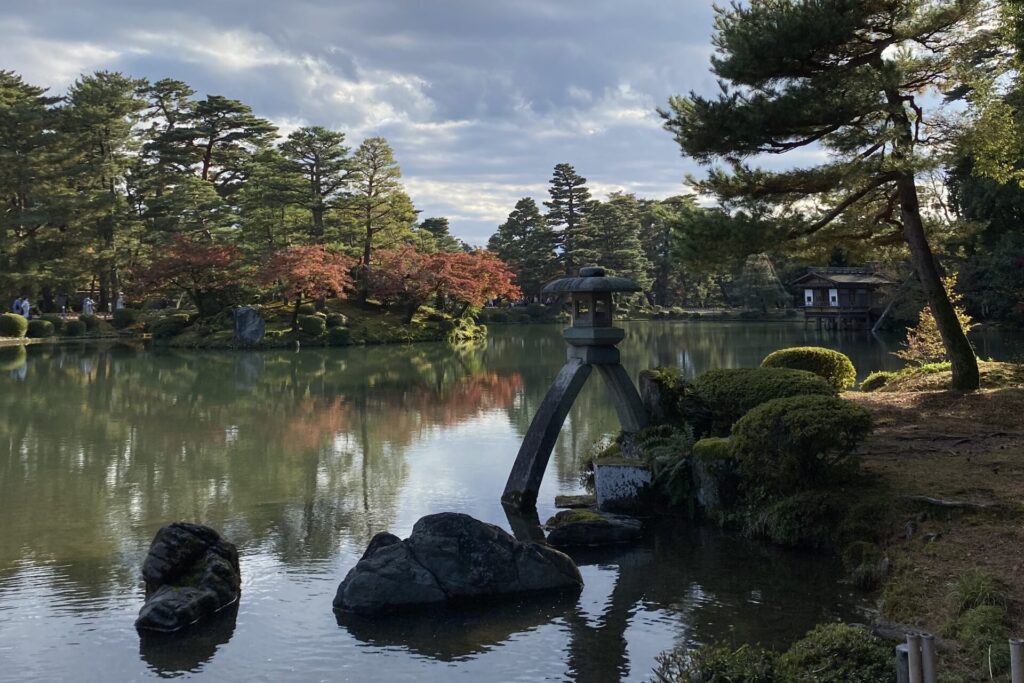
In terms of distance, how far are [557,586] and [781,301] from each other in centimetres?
5471

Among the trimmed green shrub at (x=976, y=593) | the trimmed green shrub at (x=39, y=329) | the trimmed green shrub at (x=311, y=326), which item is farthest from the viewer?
the trimmed green shrub at (x=39, y=329)

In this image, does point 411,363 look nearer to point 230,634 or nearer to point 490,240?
point 230,634

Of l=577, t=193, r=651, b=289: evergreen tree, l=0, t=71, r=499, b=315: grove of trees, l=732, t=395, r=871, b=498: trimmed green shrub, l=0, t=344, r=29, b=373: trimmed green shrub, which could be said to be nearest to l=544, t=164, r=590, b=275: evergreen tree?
l=577, t=193, r=651, b=289: evergreen tree

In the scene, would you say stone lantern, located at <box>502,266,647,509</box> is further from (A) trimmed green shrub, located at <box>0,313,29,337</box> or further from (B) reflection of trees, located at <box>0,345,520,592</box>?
(A) trimmed green shrub, located at <box>0,313,29,337</box>

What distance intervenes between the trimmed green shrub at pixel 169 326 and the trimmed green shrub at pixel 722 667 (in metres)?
35.2

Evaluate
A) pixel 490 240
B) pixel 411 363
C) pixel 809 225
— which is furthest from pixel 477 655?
pixel 490 240

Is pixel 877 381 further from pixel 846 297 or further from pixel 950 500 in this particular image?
pixel 846 297

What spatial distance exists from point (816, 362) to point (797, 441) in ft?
23.3

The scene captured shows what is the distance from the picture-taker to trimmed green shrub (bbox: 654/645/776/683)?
434cm

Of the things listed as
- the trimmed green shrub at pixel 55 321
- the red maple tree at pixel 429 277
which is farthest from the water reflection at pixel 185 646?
the trimmed green shrub at pixel 55 321

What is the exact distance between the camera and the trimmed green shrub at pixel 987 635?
15.0 ft

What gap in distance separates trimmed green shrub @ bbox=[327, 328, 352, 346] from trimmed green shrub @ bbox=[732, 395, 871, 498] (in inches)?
1132

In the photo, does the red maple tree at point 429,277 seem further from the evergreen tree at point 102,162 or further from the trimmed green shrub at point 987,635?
the trimmed green shrub at point 987,635

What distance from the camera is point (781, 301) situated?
191ft
